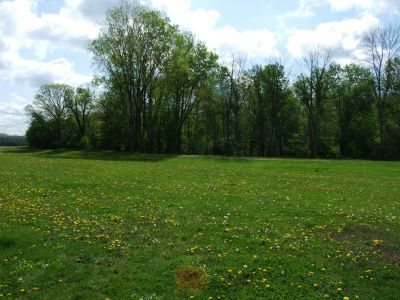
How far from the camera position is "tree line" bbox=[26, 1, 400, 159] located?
63375 millimetres

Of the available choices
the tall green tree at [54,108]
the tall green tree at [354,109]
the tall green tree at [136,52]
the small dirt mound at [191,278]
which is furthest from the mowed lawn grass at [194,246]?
the tall green tree at [54,108]

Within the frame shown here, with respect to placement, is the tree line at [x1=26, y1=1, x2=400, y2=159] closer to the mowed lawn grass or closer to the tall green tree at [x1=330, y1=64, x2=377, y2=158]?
the tall green tree at [x1=330, y1=64, x2=377, y2=158]

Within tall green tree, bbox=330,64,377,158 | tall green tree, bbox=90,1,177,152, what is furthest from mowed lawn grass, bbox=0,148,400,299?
tall green tree, bbox=330,64,377,158

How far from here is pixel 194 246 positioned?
1062 centimetres

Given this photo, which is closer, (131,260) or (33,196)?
(131,260)

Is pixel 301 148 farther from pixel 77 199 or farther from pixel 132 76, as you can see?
pixel 77 199

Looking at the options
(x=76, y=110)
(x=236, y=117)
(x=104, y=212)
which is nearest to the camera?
(x=104, y=212)

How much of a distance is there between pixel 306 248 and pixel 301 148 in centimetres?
7831

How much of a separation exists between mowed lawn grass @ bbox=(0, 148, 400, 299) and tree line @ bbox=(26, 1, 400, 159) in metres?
47.5

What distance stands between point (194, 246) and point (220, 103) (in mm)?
72774

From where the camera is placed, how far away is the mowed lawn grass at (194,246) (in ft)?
26.8

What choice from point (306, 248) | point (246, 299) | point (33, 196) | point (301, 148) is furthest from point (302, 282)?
point (301, 148)

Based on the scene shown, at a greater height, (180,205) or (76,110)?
(76,110)

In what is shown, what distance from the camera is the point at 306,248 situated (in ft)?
34.8
